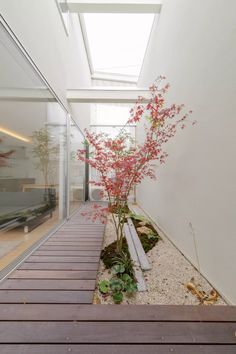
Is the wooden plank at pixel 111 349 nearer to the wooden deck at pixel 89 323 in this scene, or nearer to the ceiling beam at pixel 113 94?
the wooden deck at pixel 89 323

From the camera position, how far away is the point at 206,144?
2.08 meters

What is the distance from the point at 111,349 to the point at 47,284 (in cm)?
83

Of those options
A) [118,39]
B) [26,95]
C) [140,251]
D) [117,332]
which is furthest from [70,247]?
[118,39]

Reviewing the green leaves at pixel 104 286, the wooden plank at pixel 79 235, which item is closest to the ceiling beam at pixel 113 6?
the wooden plank at pixel 79 235

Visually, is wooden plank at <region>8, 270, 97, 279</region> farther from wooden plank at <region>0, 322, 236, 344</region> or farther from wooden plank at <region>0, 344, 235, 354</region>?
wooden plank at <region>0, 344, 235, 354</region>

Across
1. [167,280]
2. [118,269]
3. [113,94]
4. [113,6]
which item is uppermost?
[113,6]

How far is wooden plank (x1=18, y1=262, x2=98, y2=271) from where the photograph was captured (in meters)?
2.06

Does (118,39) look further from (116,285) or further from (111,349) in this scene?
(111,349)

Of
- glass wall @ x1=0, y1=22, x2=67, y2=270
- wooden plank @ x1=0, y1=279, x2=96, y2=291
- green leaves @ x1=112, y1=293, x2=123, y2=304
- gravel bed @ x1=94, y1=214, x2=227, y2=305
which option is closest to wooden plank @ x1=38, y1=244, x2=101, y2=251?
glass wall @ x1=0, y1=22, x2=67, y2=270

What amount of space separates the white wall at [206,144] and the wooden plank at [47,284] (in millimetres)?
1113

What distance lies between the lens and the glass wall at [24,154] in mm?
2016

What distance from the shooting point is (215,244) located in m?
1.85

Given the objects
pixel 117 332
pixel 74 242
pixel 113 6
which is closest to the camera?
pixel 117 332

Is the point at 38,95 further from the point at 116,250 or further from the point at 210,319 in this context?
the point at 210,319
